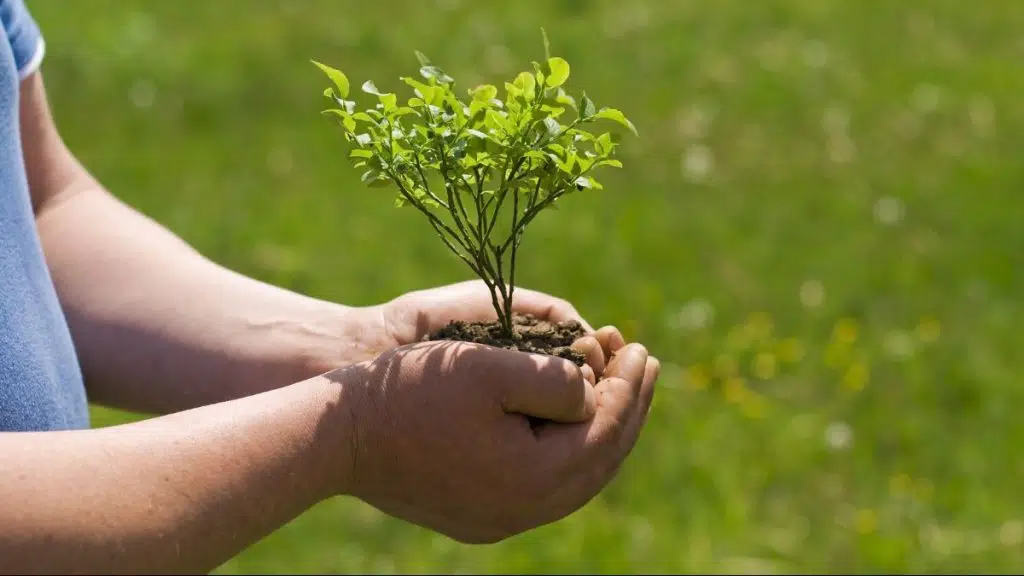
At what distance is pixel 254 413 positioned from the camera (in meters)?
1.75

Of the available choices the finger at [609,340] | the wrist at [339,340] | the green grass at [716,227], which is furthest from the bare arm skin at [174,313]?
the green grass at [716,227]

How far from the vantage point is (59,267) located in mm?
2344

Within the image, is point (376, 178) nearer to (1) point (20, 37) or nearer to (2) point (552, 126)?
(2) point (552, 126)

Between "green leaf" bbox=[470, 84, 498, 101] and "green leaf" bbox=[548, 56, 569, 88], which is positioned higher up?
"green leaf" bbox=[548, 56, 569, 88]

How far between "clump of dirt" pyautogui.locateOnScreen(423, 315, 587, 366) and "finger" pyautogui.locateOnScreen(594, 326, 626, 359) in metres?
0.04

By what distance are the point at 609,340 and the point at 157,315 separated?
816 millimetres

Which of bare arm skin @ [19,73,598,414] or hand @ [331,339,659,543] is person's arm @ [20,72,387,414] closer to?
bare arm skin @ [19,73,598,414]

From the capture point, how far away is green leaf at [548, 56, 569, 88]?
191 centimetres

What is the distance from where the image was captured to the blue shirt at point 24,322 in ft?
6.14

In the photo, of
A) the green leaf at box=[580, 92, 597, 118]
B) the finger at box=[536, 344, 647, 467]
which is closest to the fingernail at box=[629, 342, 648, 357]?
the finger at box=[536, 344, 647, 467]

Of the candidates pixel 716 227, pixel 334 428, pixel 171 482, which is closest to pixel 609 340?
pixel 334 428

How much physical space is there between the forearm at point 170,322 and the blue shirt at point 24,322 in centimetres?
16

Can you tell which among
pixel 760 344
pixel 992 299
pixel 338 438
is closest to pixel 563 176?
pixel 338 438

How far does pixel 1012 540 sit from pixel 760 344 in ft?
4.20
